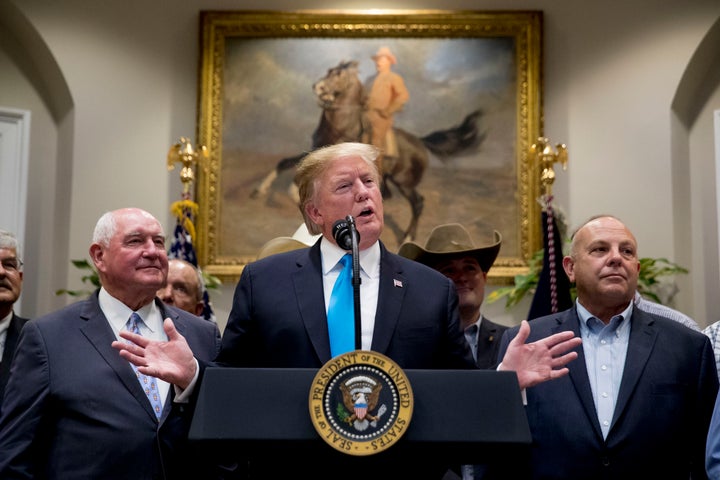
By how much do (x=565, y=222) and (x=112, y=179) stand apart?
3394 millimetres

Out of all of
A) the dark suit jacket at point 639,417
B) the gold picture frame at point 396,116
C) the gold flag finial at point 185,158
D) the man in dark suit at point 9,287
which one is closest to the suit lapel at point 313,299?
the dark suit jacket at point 639,417

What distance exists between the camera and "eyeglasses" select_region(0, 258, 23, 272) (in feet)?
15.4

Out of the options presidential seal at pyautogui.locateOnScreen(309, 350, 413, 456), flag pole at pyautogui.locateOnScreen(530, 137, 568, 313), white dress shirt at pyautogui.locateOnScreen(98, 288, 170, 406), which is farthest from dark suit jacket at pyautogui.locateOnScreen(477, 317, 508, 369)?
presidential seal at pyautogui.locateOnScreen(309, 350, 413, 456)

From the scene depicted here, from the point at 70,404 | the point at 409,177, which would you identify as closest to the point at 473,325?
the point at 70,404

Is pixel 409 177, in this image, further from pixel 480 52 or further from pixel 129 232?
pixel 129 232

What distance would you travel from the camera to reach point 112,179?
24.7 feet

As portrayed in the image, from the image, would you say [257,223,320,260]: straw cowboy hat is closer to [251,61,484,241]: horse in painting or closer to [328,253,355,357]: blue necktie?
[251,61,484,241]: horse in painting

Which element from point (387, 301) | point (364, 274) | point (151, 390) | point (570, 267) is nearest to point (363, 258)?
point (364, 274)

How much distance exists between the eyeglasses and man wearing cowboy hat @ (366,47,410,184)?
11.3 feet

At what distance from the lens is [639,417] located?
3.52 m

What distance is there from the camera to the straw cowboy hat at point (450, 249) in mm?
5078

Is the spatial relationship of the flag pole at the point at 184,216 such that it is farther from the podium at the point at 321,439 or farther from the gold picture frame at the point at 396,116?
the podium at the point at 321,439

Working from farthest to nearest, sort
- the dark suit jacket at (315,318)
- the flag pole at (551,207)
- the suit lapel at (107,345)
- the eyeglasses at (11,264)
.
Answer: the flag pole at (551,207) < the eyeglasses at (11,264) < the suit lapel at (107,345) < the dark suit jacket at (315,318)

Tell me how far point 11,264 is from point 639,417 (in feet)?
9.73
